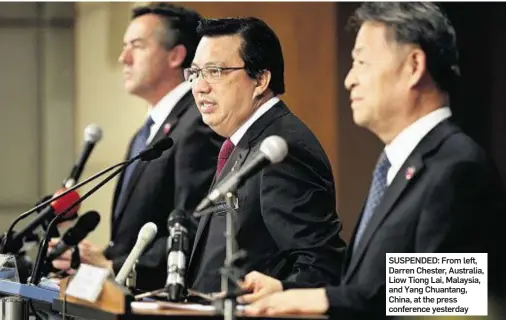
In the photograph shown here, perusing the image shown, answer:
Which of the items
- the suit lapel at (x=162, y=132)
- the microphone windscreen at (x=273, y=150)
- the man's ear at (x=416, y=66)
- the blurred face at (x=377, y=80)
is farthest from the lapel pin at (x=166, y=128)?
the microphone windscreen at (x=273, y=150)

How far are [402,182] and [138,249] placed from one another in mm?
988

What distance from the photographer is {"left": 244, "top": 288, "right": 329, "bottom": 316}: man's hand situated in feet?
12.0

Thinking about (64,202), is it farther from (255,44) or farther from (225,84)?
(255,44)

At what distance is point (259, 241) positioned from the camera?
13.8ft

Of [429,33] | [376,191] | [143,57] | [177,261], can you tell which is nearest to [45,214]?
[143,57]

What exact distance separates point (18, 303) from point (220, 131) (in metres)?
1.00

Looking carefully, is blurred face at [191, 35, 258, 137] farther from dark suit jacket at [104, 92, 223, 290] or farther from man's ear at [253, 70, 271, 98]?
dark suit jacket at [104, 92, 223, 290]

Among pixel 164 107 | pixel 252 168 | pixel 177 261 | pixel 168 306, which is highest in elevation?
pixel 164 107

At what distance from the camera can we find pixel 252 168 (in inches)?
139

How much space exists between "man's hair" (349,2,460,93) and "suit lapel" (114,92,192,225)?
884 mm

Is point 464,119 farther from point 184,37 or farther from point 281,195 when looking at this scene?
point 184,37

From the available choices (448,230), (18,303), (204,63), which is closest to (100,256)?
(18,303)

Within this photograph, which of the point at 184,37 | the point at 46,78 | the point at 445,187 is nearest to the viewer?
the point at 445,187

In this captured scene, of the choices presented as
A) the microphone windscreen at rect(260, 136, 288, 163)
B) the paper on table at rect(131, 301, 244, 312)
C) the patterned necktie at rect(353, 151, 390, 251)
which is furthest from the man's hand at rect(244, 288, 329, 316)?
the microphone windscreen at rect(260, 136, 288, 163)
